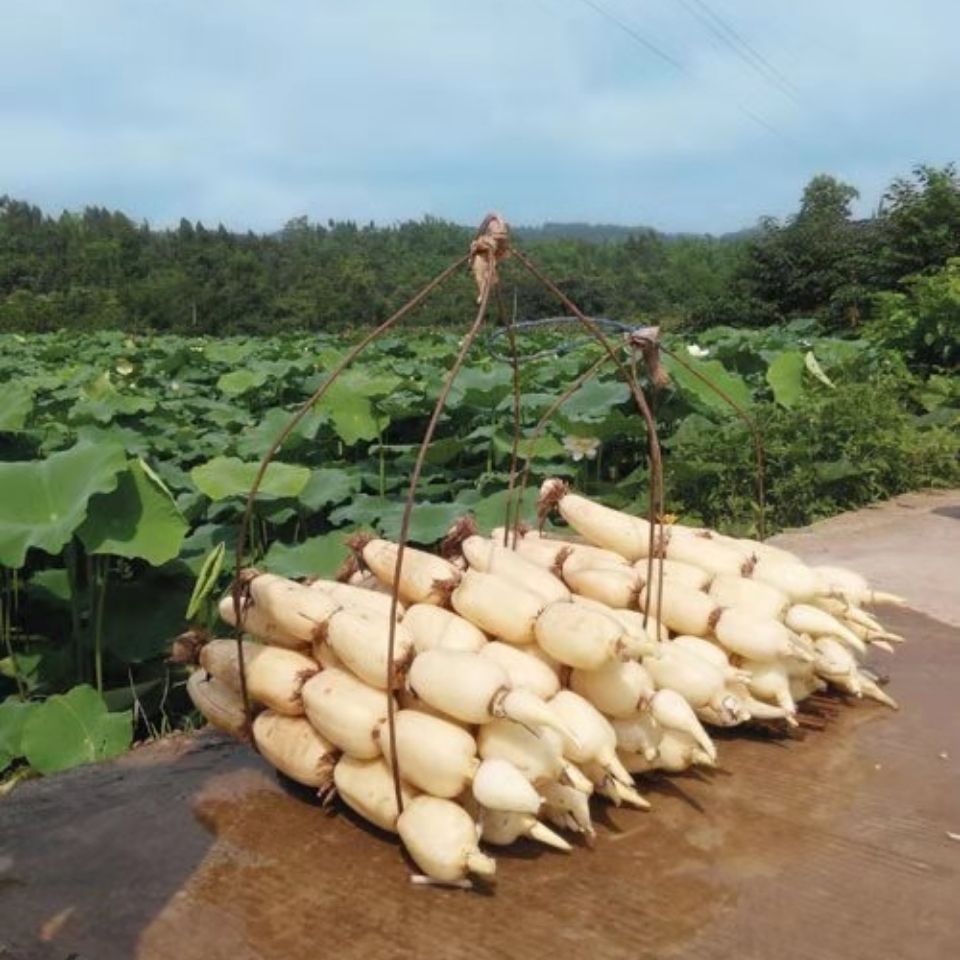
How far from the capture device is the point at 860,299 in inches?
846

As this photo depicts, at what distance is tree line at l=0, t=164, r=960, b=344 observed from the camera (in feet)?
66.8

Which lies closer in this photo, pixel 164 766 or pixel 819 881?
pixel 819 881

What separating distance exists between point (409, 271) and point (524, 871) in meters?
63.0

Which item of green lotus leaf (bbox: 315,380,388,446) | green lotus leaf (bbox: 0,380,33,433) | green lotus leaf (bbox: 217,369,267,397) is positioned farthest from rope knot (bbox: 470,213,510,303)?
green lotus leaf (bbox: 217,369,267,397)

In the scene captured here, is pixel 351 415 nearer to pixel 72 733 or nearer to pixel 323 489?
pixel 323 489

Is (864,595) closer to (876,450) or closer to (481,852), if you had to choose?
(481,852)

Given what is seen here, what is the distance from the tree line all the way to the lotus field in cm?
243

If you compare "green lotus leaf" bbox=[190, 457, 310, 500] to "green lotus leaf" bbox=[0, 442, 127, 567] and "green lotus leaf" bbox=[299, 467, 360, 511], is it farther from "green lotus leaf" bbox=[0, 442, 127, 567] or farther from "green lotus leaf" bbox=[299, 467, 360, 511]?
"green lotus leaf" bbox=[0, 442, 127, 567]

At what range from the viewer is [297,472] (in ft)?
15.8

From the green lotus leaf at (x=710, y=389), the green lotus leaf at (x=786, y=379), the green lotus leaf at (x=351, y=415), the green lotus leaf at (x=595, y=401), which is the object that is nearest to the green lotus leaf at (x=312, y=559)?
the green lotus leaf at (x=351, y=415)

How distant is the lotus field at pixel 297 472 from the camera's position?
12.7ft

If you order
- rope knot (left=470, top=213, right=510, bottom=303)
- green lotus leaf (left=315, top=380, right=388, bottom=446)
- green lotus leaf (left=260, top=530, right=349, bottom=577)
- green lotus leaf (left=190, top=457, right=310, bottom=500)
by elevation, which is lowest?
green lotus leaf (left=260, top=530, right=349, bottom=577)

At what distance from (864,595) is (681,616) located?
647 mm

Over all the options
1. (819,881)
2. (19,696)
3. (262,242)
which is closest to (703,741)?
(819,881)
